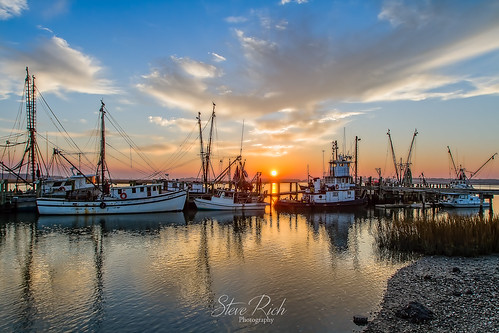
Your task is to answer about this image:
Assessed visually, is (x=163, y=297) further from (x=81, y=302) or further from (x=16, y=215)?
(x=16, y=215)

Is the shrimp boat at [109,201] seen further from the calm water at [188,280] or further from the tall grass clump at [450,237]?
the tall grass clump at [450,237]

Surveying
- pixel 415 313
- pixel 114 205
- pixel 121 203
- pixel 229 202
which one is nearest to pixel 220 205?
pixel 229 202

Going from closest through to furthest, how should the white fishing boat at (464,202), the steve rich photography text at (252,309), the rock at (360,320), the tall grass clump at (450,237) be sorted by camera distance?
the rock at (360,320)
the steve rich photography text at (252,309)
the tall grass clump at (450,237)
the white fishing boat at (464,202)

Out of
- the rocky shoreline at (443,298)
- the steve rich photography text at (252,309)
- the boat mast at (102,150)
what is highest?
the boat mast at (102,150)

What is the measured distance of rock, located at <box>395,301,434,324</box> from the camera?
35.3 ft

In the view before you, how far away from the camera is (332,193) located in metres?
58.2

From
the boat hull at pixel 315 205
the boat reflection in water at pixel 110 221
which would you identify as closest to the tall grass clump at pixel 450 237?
the boat reflection in water at pixel 110 221

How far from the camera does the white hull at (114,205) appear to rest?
4491 cm

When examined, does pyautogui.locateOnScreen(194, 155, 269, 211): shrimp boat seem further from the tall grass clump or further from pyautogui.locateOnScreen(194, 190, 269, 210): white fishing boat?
the tall grass clump

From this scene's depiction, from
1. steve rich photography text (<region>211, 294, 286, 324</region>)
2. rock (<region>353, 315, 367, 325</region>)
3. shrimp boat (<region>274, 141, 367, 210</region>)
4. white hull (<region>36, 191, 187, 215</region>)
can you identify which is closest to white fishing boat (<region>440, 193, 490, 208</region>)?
shrimp boat (<region>274, 141, 367, 210</region>)

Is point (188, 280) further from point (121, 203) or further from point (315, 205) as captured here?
point (315, 205)

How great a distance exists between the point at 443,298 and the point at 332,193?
4639cm

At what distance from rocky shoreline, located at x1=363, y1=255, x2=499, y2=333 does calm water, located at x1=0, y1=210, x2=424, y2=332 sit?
952 millimetres

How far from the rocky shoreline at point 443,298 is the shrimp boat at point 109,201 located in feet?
132
